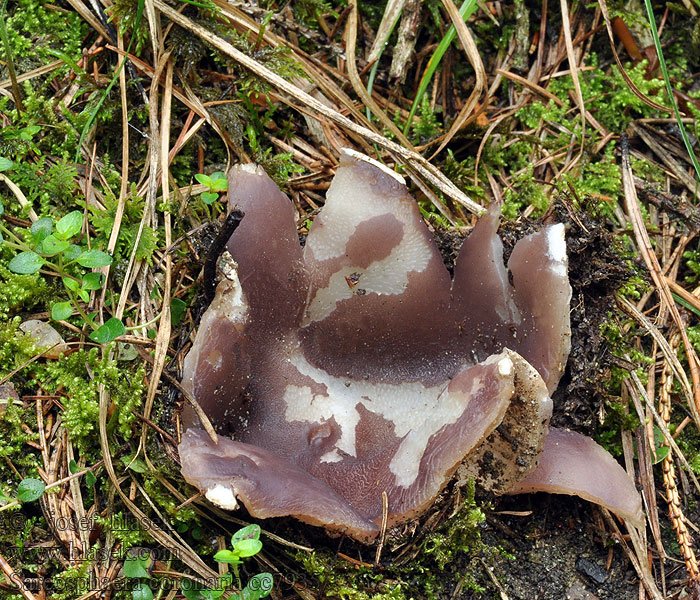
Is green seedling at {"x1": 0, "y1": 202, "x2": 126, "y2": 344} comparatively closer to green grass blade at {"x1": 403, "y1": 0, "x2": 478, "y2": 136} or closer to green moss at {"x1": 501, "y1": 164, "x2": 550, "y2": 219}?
green grass blade at {"x1": 403, "y1": 0, "x2": 478, "y2": 136}

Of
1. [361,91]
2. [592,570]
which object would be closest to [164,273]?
[361,91]

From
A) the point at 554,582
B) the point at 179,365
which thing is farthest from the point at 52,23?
the point at 554,582

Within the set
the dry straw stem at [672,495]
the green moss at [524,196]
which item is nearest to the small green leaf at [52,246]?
the green moss at [524,196]

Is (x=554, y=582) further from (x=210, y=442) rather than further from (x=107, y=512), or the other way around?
(x=107, y=512)

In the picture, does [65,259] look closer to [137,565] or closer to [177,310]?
[177,310]

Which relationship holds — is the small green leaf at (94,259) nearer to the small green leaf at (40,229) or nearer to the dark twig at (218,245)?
the small green leaf at (40,229)

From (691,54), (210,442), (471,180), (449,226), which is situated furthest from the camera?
(691,54)
